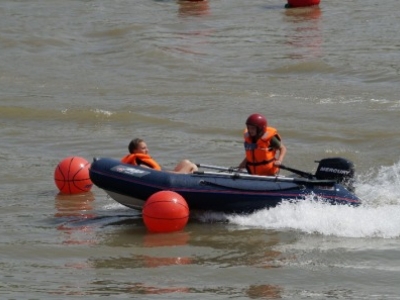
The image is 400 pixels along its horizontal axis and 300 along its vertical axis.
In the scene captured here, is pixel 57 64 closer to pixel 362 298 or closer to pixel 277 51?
pixel 277 51

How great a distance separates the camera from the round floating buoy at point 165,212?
10617 millimetres

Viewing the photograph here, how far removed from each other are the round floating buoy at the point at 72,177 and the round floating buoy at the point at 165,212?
2184 mm

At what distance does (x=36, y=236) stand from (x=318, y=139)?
650 cm

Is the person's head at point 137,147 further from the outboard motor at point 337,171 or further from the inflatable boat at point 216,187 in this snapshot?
the outboard motor at point 337,171

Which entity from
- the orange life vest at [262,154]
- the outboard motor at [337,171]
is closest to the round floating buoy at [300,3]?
the orange life vest at [262,154]

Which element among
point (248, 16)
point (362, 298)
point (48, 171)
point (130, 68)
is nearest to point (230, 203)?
point (362, 298)

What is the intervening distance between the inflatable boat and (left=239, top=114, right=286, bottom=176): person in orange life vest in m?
0.46

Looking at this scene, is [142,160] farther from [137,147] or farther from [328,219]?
[328,219]

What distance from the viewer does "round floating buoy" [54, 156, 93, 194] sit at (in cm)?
1271

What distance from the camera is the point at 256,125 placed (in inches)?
450

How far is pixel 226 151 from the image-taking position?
15.3 meters

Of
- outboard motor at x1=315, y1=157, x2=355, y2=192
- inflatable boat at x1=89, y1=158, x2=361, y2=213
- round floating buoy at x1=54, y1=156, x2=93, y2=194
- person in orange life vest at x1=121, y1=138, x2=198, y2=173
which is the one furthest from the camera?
round floating buoy at x1=54, y1=156, x2=93, y2=194

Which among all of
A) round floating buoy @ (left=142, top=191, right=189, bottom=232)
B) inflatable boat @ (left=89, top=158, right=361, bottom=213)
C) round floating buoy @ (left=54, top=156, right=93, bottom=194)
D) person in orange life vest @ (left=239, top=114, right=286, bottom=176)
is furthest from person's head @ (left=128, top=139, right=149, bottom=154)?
round floating buoy @ (left=54, top=156, right=93, bottom=194)

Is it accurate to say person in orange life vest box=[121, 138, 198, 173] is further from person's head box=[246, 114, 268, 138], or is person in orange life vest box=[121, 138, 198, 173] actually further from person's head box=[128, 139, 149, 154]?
person's head box=[246, 114, 268, 138]
